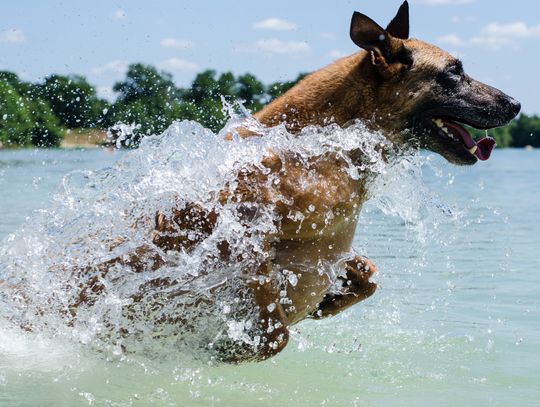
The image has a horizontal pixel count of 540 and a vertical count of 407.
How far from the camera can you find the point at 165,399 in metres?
5.66

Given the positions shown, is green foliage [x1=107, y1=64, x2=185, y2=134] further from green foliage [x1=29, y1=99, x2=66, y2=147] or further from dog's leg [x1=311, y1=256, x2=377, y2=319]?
dog's leg [x1=311, y1=256, x2=377, y2=319]

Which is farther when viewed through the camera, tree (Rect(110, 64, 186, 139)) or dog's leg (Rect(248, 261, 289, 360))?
tree (Rect(110, 64, 186, 139))

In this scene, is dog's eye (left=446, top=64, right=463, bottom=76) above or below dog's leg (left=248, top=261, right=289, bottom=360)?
above

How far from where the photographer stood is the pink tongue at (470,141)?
5.76 meters

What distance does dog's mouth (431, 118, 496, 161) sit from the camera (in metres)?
5.73

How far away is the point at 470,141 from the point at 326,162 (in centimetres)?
102

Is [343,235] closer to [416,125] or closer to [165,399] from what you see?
[416,125]

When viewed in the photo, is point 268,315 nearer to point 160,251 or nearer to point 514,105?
point 160,251

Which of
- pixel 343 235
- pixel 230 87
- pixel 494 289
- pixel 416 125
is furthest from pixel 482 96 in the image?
pixel 230 87

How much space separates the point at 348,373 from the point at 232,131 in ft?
6.96

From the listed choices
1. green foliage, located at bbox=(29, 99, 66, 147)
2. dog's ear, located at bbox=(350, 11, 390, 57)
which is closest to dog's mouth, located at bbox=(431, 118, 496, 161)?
dog's ear, located at bbox=(350, 11, 390, 57)

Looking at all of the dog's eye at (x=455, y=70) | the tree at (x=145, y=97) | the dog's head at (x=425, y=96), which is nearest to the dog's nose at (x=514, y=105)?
the dog's head at (x=425, y=96)

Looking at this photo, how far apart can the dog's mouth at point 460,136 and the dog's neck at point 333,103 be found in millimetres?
496

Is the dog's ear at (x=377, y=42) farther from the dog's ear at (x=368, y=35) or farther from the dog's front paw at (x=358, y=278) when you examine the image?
the dog's front paw at (x=358, y=278)
